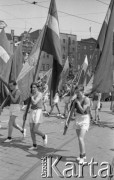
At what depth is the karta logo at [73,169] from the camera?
18.2 ft

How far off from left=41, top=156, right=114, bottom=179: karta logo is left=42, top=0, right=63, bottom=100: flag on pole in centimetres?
227

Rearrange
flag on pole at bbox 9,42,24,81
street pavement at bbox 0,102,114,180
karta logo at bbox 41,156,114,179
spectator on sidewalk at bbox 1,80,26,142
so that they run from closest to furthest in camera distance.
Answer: karta logo at bbox 41,156,114,179, street pavement at bbox 0,102,114,180, spectator on sidewalk at bbox 1,80,26,142, flag on pole at bbox 9,42,24,81

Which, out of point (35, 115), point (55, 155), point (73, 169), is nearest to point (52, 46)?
point (35, 115)

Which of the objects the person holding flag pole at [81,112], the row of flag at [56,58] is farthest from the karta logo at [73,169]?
the row of flag at [56,58]

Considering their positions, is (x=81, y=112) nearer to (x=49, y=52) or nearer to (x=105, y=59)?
(x=105, y=59)

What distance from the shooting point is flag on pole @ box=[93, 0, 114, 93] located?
300 inches

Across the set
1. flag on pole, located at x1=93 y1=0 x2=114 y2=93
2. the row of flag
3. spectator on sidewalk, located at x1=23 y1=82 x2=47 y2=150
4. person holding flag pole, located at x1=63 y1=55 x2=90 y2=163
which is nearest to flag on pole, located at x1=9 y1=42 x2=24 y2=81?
the row of flag

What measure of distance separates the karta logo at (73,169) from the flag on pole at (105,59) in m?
2.01

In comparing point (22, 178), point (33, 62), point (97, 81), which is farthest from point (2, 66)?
point (22, 178)

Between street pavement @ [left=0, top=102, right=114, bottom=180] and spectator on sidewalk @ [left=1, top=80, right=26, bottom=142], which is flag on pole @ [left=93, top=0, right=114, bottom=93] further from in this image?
spectator on sidewalk @ [left=1, top=80, right=26, bottom=142]

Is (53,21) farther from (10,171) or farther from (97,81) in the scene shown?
(10,171)

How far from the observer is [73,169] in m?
5.93

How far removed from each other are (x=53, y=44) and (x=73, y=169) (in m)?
3.50

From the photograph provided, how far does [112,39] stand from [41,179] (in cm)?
420
